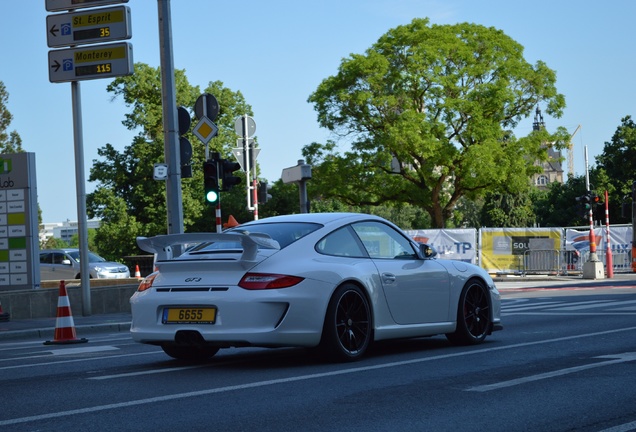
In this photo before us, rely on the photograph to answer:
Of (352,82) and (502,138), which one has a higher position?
(352,82)

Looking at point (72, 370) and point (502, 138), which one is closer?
point (72, 370)

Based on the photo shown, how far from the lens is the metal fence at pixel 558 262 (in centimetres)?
3731

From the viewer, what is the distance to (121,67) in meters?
19.6

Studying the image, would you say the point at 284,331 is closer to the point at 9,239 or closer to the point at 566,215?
the point at 9,239

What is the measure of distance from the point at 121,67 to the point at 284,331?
12.5 metres

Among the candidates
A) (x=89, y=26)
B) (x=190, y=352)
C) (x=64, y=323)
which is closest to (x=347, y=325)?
(x=190, y=352)

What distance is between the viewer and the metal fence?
3731 cm

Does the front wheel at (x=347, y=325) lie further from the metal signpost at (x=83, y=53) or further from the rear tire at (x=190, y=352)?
the metal signpost at (x=83, y=53)

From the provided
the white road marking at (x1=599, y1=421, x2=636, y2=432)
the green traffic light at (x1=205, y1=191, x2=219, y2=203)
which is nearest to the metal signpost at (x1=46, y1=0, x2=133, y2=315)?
the green traffic light at (x1=205, y1=191, x2=219, y2=203)

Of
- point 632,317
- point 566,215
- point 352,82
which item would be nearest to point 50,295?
point 632,317

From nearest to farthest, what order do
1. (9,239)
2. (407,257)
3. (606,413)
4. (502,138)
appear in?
(606,413), (407,257), (9,239), (502,138)

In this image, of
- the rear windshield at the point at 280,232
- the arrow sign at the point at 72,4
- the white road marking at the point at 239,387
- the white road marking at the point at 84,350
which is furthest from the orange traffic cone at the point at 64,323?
the arrow sign at the point at 72,4

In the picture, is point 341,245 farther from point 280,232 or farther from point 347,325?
point 347,325

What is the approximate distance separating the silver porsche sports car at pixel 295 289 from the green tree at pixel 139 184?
49.5 m
